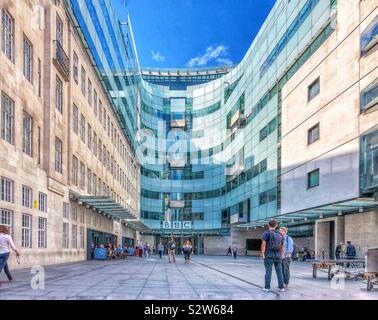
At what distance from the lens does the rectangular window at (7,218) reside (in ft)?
58.6

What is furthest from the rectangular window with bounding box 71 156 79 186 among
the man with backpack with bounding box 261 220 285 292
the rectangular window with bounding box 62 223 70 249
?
the man with backpack with bounding box 261 220 285 292

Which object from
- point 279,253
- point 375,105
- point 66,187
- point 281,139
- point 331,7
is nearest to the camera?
point 279,253

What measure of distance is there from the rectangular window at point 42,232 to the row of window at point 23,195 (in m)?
0.57

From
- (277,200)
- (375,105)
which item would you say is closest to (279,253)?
(375,105)

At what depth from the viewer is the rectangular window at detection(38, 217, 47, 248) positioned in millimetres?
22547

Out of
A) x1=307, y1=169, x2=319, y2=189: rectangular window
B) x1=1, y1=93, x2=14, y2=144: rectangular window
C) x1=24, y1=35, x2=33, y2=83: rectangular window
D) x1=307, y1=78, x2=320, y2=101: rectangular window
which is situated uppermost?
x1=307, y1=78, x2=320, y2=101: rectangular window

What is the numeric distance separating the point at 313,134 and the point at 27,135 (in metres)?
21.8

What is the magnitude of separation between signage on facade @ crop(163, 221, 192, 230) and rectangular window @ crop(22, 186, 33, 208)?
5262 centimetres

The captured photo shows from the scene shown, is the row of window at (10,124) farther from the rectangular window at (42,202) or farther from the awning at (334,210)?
the awning at (334,210)

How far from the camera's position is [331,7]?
105ft

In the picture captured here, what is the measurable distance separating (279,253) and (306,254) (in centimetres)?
2821

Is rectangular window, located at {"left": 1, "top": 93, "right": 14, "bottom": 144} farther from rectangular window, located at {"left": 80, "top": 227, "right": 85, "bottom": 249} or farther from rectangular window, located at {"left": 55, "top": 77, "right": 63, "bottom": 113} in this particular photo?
rectangular window, located at {"left": 80, "top": 227, "right": 85, "bottom": 249}
